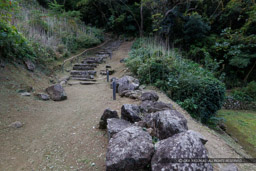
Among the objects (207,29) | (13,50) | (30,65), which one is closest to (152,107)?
(30,65)

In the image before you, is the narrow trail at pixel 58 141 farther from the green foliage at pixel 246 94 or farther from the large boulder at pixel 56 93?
the green foliage at pixel 246 94

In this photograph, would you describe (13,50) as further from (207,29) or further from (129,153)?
(207,29)

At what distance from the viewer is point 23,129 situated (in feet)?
8.39

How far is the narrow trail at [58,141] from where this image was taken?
1844 millimetres

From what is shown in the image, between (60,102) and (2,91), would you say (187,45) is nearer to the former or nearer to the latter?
(60,102)

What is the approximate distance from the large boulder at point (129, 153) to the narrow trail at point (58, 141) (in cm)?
36

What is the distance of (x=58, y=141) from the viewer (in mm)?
2287

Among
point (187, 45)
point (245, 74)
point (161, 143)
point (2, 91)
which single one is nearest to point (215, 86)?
point (161, 143)

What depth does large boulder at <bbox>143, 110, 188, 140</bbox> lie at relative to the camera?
5.78 feet

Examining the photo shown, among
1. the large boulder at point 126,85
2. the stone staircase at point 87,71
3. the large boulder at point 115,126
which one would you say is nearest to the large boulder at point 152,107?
the large boulder at point 115,126

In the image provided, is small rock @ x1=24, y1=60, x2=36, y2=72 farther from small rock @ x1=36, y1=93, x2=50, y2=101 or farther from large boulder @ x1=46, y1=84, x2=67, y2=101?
small rock @ x1=36, y1=93, x2=50, y2=101

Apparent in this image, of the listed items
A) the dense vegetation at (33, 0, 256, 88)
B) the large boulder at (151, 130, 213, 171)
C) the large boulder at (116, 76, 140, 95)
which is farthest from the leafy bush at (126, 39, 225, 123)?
the dense vegetation at (33, 0, 256, 88)

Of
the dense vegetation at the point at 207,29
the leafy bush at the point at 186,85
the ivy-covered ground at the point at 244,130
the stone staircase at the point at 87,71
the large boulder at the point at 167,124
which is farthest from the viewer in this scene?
the dense vegetation at the point at 207,29

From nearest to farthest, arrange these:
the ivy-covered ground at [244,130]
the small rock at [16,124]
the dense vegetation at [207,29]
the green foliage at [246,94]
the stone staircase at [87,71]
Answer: the small rock at [16,124] → the ivy-covered ground at [244,130] → the stone staircase at [87,71] → the green foliage at [246,94] → the dense vegetation at [207,29]
